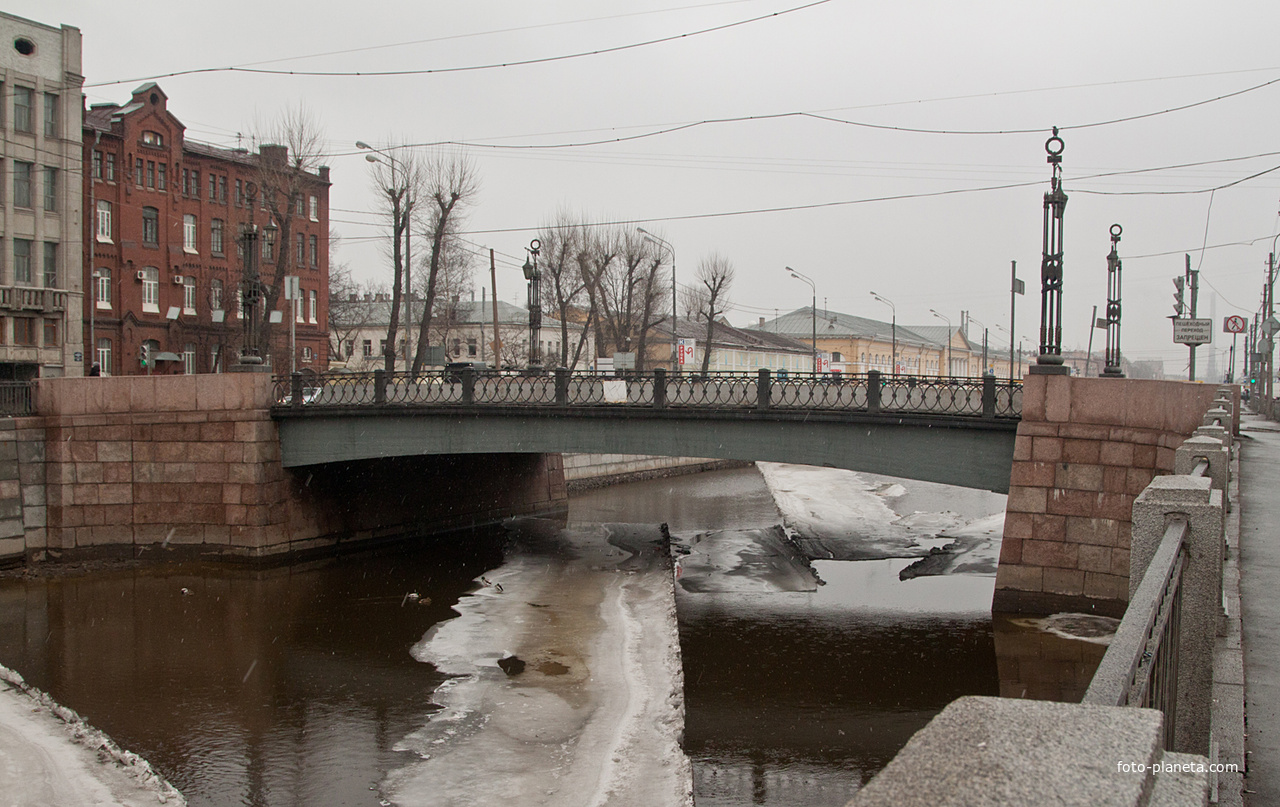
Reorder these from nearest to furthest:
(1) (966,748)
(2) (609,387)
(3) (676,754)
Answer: (1) (966,748)
(3) (676,754)
(2) (609,387)

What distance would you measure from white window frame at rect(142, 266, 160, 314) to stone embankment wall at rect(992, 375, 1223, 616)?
125ft

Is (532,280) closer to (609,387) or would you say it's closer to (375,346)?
(609,387)

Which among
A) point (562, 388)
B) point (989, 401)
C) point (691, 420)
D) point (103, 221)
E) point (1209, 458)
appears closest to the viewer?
point (1209, 458)

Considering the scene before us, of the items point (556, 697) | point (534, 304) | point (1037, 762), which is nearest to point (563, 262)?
point (534, 304)

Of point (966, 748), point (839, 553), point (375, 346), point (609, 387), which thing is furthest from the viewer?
point (375, 346)

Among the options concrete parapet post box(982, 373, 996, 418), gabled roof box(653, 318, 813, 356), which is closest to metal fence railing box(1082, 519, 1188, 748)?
concrete parapet post box(982, 373, 996, 418)

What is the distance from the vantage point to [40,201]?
35.2m

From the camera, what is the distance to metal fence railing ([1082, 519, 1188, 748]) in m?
2.84

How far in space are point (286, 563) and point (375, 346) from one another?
162 ft

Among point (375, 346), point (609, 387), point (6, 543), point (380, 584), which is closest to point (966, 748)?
point (609, 387)

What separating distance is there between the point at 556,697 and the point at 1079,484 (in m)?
8.80

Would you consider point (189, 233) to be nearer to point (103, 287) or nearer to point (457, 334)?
point (103, 287)

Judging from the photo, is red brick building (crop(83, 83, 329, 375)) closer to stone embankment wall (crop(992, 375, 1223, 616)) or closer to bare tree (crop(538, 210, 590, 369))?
bare tree (crop(538, 210, 590, 369))

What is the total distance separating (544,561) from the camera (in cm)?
2345
